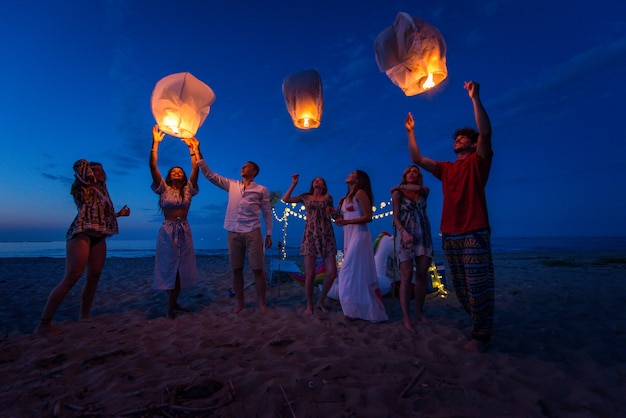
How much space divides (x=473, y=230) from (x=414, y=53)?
1836 millimetres

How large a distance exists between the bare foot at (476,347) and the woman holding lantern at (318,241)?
1.93 meters

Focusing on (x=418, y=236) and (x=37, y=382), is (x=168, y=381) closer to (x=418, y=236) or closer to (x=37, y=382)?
(x=37, y=382)

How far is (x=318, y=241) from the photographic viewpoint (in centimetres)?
411

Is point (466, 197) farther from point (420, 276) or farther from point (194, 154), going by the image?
point (194, 154)

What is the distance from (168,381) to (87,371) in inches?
29.4

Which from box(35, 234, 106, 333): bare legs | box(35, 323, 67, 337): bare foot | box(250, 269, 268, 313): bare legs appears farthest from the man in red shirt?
box(35, 323, 67, 337): bare foot

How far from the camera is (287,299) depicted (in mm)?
5082

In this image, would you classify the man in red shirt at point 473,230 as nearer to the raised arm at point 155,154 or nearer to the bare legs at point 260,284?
the bare legs at point 260,284

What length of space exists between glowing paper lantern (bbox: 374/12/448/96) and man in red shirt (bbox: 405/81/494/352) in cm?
46

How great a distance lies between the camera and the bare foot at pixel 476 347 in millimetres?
2486

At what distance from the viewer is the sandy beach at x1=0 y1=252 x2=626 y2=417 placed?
5.20ft

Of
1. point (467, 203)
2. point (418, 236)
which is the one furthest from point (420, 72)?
point (418, 236)

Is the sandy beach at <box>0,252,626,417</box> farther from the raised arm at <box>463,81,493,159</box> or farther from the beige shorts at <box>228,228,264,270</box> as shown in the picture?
the raised arm at <box>463,81,493,159</box>

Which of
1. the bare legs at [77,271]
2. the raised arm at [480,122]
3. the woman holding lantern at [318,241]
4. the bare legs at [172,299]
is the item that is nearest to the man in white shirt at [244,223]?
the woman holding lantern at [318,241]
